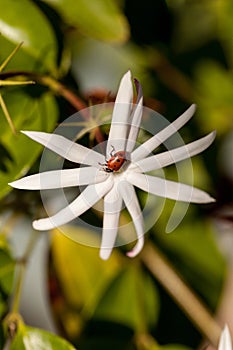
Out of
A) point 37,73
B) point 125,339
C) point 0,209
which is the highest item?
point 37,73

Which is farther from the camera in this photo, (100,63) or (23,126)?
(100,63)

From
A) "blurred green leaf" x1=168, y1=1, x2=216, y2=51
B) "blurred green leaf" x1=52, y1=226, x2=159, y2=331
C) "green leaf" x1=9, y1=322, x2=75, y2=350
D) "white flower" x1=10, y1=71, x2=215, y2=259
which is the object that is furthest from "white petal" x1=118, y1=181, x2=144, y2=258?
"blurred green leaf" x1=168, y1=1, x2=216, y2=51

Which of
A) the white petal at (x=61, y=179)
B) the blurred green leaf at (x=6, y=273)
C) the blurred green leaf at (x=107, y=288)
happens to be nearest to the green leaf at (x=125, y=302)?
the blurred green leaf at (x=107, y=288)

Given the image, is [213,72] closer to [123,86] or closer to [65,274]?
[65,274]

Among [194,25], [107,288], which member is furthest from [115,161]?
[194,25]

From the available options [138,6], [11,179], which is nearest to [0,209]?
[11,179]

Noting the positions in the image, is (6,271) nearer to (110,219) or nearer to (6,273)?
(6,273)

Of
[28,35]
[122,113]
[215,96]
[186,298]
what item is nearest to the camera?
[122,113]

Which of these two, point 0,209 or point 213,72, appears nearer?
point 0,209
